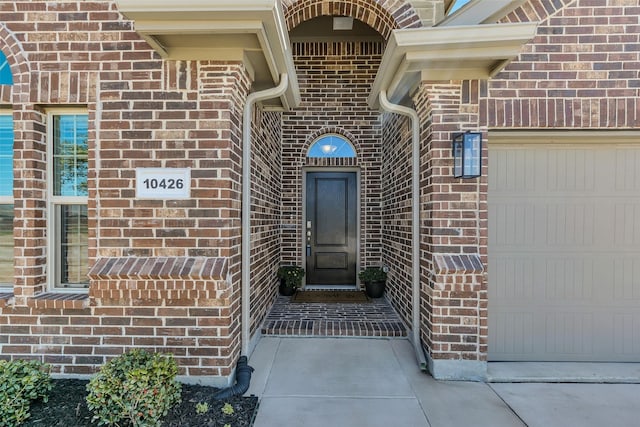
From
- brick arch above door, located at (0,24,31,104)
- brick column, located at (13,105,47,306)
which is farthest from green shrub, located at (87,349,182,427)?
brick arch above door, located at (0,24,31,104)

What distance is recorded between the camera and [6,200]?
9.51ft

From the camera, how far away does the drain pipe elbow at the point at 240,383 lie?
2580 mm

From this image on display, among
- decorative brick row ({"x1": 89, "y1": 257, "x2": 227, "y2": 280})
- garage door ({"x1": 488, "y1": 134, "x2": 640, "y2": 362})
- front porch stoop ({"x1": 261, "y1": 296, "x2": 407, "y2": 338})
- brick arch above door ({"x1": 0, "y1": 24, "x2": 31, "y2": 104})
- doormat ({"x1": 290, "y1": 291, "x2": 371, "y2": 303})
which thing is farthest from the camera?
doormat ({"x1": 290, "y1": 291, "x2": 371, "y2": 303})

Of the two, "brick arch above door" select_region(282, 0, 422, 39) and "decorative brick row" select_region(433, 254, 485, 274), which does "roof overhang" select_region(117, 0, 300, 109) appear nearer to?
"brick arch above door" select_region(282, 0, 422, 39)

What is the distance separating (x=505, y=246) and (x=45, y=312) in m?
4.22

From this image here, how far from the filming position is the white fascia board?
9.62 feet

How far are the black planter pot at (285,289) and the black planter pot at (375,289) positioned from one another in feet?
3.89

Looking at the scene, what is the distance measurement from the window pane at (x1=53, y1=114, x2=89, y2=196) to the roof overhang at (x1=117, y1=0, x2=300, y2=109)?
1.06m

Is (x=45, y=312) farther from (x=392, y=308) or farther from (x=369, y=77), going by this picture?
(x=369, y=77)

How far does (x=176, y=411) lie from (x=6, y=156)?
8.71 ft

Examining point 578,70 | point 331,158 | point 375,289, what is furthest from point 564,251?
point 331,158

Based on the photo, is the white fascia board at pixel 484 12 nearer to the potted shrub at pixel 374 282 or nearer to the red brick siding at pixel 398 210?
the red brick siding at pixel 398 210

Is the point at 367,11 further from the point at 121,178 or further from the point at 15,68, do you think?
the point at 15,68

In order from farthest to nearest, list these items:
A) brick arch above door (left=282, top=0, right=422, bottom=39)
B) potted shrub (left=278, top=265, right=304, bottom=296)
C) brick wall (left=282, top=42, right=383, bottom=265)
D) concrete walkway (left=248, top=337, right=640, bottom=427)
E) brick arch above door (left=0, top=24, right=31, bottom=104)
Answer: brick wall (left=282, top=42, right=383, bottom=265)
potted shrub (left=278, top=265, right=304, bottom=296)
brick arch above door (left=282, top=0, right=422, bottom=39)
brick arch above door (left=0, top=24, right=31, bottom=104)
concrete walkway (left=248, top=337, right=640, bottom=427)
